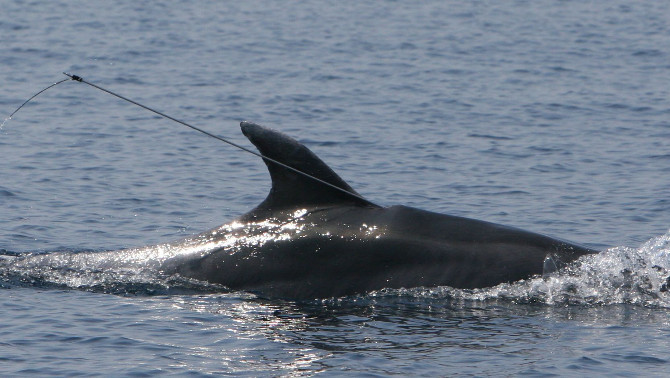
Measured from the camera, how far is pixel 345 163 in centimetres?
2167

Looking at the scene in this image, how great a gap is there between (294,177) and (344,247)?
87 centimetres

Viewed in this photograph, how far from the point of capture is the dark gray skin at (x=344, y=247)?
40.5 ft

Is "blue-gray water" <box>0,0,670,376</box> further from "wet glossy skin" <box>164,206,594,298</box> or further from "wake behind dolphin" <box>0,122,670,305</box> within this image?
"wet glossy skin" <box>164,206,594,298</box>

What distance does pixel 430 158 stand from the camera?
72.4 ft

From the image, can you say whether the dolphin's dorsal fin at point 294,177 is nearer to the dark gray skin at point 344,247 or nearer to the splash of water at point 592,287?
the dark gray skin at point 344,247

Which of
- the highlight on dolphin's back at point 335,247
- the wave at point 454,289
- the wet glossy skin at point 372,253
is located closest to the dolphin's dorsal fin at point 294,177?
the highlight on dolphin's back at point 335,247

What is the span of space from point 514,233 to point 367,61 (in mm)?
23229

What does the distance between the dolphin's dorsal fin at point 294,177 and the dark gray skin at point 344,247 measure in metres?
0.01

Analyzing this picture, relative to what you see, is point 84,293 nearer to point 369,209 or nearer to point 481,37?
point 369,209

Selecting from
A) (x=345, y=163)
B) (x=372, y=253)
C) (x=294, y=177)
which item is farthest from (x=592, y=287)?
(x=345, y=163)

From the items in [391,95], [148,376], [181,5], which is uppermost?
[181,5]

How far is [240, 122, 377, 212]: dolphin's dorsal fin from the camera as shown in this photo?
12.3 metres

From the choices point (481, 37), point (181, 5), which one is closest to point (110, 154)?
point (481, 37)

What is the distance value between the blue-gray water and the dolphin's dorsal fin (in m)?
1.05
